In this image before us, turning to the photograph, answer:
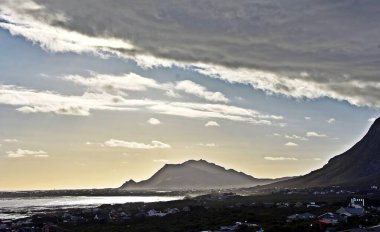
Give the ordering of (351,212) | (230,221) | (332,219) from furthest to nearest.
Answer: (230,221) → (351,212) → (332,219)

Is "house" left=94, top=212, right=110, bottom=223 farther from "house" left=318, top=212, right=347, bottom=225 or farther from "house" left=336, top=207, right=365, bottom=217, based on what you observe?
"house" left=336, top=207, right=365, bottom=217

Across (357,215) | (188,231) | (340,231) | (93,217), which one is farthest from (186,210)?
(340,231)

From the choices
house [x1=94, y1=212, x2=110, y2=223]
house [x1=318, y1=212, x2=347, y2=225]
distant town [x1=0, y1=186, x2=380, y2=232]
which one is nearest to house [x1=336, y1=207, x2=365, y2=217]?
distant town [x1=0, y1=186, x2=380, y2=232]

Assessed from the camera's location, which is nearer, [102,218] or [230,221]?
[230,221]

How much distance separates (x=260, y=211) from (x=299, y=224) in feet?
130

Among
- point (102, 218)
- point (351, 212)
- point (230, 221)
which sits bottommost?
point (230, 221)

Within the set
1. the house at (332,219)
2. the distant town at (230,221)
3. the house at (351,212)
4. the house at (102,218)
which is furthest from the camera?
the house at (102,218)

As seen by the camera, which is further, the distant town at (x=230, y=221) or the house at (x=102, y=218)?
the house at (x=102, y=218)

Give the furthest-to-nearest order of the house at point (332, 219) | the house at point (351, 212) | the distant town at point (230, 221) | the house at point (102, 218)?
the house at point (102, 218)
the house at point (351, 212)
the house at point (332, 219)
the distant town at point (230, 221)

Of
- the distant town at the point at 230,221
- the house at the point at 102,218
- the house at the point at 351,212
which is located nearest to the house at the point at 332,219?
the distant town at the point at 230,221

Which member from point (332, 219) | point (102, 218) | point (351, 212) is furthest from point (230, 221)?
point (102, 218)

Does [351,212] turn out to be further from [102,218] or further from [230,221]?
[102,218]

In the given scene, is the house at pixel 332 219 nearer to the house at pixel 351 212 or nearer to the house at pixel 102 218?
the house at pixel 351 212

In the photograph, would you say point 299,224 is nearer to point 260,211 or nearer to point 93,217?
point 260,211
